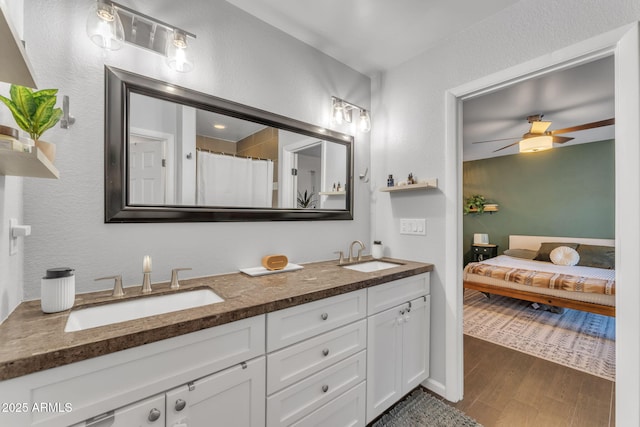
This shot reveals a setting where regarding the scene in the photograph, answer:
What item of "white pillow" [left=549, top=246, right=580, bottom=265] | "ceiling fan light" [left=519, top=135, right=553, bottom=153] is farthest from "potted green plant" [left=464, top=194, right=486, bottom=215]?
"ceiling fan light" [left=519, top=135, right=553, bottom=153]

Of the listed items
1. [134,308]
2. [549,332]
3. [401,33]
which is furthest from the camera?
[549,332]

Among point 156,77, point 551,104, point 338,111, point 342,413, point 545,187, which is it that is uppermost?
point 551,104

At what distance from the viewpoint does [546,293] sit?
3.31 meters

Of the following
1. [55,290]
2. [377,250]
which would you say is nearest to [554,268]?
[377,250]

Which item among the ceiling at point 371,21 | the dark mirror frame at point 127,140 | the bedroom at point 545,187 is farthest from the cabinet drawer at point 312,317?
the bedroom at point 545,187

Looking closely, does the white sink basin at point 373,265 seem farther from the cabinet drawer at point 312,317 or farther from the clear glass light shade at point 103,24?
the clear glass light shade at point 103,24

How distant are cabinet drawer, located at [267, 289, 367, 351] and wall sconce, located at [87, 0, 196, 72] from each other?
1345 millimetres

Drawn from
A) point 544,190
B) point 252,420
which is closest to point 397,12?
point 252,420

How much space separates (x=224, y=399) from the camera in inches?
39.5

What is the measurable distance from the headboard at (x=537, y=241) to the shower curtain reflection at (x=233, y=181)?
539cm

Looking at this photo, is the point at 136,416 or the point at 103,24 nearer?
the point at 136,416

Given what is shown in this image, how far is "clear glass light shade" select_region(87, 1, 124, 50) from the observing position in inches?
47.1

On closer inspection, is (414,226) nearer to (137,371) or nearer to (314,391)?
(314,391)

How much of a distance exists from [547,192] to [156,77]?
20.1 ft
